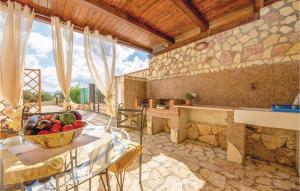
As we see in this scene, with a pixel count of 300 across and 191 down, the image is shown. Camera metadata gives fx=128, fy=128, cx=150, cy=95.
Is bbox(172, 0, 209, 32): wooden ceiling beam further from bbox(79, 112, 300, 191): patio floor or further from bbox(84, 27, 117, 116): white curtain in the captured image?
bbox(79, 112, 300, 191): patio floor

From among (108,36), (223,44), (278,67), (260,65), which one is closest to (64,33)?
(108,36)

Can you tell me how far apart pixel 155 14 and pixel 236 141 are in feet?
8.38

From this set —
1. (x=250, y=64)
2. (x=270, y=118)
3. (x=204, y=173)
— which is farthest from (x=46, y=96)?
(x=270, y=118)

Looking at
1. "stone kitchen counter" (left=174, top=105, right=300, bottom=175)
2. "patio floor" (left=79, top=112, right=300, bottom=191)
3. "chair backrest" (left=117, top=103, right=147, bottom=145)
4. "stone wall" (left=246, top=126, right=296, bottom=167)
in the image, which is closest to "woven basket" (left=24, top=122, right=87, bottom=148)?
"chair backrest" (left=117, top=103, right=147, bottom=145)

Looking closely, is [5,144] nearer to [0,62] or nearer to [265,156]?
[0,62]

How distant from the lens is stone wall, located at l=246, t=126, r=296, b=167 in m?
1.87

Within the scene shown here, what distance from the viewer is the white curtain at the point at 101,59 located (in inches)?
111

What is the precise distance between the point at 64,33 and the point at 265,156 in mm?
4126

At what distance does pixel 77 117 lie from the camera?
108 cm

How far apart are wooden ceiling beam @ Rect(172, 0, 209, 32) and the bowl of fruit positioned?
2.03 meters

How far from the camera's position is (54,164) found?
2.73 ft

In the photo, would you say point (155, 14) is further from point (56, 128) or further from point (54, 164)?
point (54, 164)

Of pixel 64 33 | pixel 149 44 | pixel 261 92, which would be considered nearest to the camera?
pixel 261 92

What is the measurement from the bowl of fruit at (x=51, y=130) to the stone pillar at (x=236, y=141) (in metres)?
2.11
